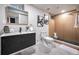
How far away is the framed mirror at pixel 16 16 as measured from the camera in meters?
1.92

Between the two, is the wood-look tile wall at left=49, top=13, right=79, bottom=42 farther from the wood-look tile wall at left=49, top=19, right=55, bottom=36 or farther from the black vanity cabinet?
the black vanity cabinet

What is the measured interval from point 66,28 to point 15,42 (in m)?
1.15

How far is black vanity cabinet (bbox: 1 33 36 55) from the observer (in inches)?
71.9

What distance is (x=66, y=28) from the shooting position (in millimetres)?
2176

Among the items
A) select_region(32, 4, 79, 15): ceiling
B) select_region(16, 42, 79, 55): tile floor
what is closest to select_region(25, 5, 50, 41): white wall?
select_region(32, 4, 79, 15): ceiling

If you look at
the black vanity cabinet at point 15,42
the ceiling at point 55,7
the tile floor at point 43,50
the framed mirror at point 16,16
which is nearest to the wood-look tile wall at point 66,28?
the ceiling at point 55,7

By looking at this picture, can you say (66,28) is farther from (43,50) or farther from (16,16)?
(16,16)

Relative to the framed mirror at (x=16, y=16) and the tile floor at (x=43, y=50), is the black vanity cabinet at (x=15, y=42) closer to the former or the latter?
the tile floor at (x=43, y=50)

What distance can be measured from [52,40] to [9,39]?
3.10 ft

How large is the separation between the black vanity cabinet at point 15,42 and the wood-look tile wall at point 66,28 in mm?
501

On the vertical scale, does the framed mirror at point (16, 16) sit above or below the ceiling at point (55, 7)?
below
